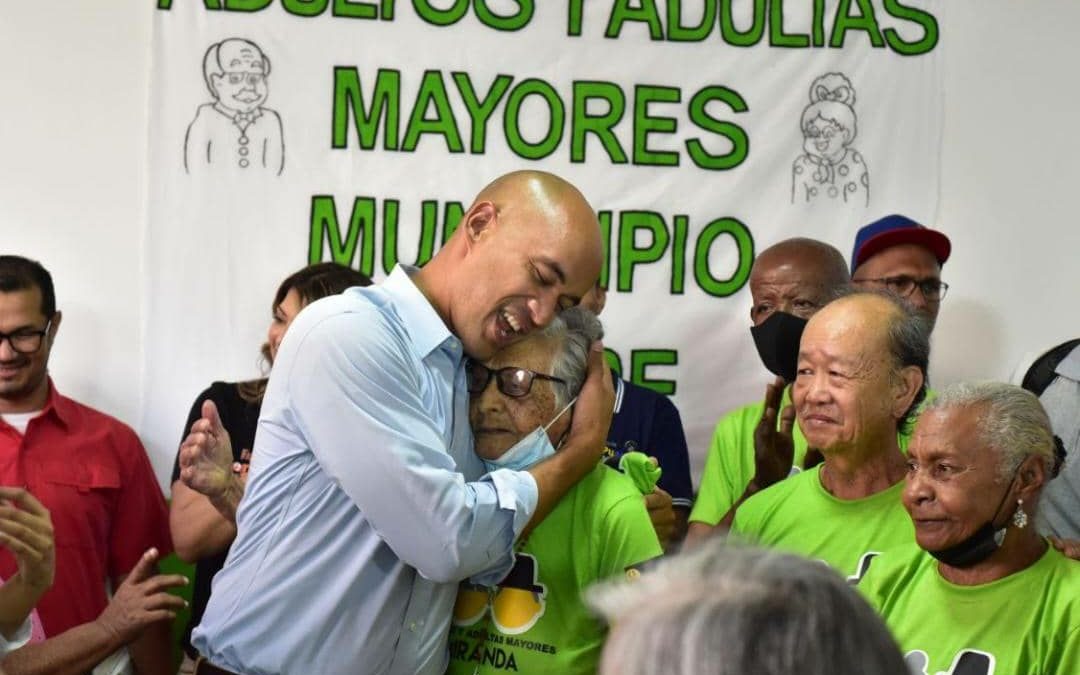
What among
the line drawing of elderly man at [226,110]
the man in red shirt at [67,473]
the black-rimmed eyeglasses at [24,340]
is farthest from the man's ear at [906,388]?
the black-rimmed eyeglasses at [24,340]

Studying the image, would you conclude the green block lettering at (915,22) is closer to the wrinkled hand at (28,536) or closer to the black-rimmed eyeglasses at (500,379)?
the black-rimmed eyeglasses at (500,379)

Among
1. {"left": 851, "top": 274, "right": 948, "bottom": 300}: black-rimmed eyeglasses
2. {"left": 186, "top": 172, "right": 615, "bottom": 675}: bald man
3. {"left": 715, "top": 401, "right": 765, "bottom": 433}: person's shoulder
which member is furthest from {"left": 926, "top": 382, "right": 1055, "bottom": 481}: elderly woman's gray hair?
{"left": 851, "top": 274, "right": 948, "bottom": 300}: black-rimmed eyeglasses

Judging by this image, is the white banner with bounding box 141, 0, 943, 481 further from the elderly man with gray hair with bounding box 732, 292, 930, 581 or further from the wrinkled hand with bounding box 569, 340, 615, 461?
the wrinkled hand with bounding box 569, 340, 615, 461

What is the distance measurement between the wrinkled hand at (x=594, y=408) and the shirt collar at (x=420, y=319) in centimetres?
28

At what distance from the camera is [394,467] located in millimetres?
2109

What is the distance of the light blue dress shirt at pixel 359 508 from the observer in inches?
84.0

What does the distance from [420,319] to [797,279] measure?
5.71 ft

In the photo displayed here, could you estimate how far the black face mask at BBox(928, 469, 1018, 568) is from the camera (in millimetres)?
2496

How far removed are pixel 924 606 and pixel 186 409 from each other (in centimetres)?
258

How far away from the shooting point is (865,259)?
3953 mm

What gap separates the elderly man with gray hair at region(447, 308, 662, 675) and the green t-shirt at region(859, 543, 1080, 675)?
1.77 ft

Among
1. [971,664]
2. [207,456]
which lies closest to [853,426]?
A: [971,664]

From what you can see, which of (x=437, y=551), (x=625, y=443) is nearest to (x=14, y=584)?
(x=437, y=551)

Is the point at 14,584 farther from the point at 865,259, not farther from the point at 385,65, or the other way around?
the point at 865,259
